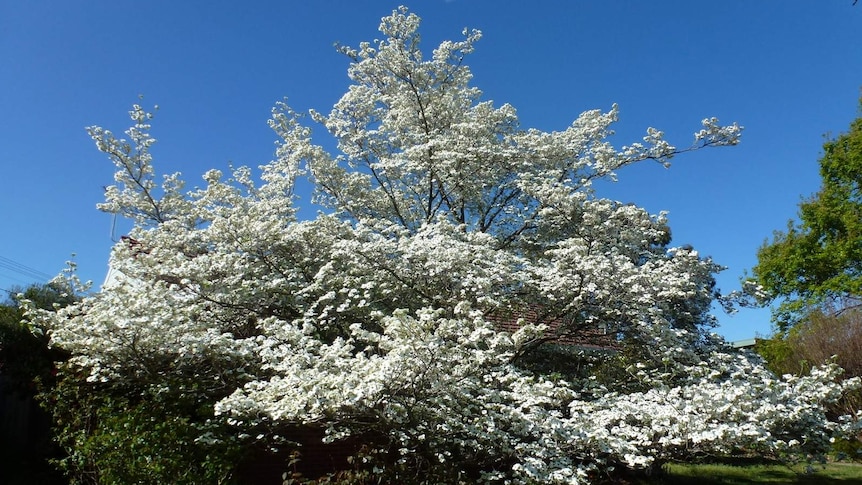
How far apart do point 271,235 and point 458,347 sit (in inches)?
149

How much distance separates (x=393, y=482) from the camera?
19.4ft

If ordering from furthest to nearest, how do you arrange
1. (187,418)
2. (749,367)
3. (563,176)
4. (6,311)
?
(563,176) < (6,311) < (749,367) < (187,418)

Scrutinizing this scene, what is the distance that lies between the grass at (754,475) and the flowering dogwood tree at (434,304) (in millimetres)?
3450

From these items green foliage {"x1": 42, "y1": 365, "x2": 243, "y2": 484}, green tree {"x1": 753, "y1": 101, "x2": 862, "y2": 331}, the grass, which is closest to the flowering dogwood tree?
green foliage {"x1": 42, "y1": 365, "x2": 243, "y2": 484}

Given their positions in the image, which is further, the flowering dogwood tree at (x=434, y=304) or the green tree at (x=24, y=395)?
the green tree at (x=24, y=395)

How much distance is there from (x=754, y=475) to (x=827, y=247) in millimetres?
12938

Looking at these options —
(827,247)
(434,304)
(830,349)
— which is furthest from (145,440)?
(827,247)

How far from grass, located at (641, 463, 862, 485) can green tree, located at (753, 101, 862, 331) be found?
859cm

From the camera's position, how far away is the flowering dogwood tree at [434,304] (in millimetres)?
5973

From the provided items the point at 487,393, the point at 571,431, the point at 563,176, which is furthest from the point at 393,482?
the point at 563,176

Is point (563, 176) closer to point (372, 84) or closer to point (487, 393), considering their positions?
point (372, 84)

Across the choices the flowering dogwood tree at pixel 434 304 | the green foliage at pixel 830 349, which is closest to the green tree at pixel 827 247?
the green foliage at pixel 830 349

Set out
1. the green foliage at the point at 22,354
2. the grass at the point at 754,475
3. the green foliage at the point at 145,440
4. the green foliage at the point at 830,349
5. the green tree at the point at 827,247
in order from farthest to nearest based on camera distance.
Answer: the green tree at the point at 827,247
the green foliage at the point at 830,349
the grass at the point at 754,475
the green foliage at the point at 22,354
the green foliage at the point at 145,440

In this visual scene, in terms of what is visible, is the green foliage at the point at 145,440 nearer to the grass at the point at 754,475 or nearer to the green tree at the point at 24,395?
the green tree at the point at 24,395
